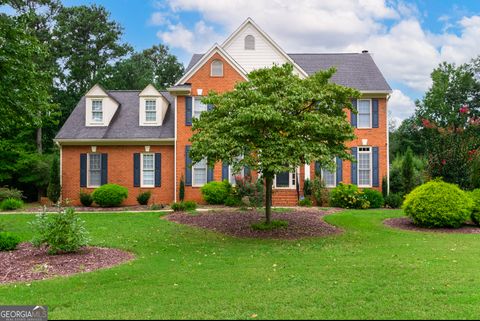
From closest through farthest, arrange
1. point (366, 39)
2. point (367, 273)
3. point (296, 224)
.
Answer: point (367, 273) < point (296, 224) < point (366, 39)

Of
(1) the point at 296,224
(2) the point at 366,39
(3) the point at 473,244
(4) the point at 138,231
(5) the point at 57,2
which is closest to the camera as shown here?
(3) the point at 473,244

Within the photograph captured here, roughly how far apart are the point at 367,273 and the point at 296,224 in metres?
6.27

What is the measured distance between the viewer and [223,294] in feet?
19.4

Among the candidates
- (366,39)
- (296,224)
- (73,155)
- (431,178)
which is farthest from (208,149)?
(366,39)

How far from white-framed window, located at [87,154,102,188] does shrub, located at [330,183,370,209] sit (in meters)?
11.7

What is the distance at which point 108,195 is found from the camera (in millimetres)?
19219

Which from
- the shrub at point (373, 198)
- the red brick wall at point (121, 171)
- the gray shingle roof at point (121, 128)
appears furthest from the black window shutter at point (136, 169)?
the shrub at point (373, 198)

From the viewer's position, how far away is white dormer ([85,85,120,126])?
21.5m

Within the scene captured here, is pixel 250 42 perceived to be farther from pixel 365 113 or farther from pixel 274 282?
pixel 274 282

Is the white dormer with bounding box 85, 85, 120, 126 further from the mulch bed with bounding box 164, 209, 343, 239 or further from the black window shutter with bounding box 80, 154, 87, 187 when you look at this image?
the mulch bed with bounding box 164, 209, 343, 239

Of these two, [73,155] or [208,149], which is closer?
[208,149]

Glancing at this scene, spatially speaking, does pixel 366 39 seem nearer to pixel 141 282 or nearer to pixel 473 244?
pixel 473 244

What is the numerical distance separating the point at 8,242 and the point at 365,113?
55.6 feet

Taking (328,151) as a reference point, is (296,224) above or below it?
below
